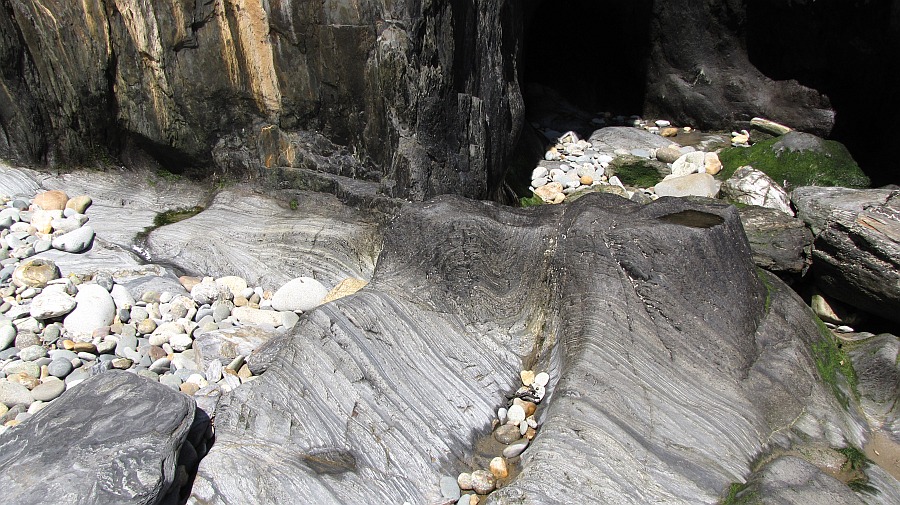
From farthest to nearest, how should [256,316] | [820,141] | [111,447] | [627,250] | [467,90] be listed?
[820,141]
[467,90]
[256,316]
[627,250]
[111,447]

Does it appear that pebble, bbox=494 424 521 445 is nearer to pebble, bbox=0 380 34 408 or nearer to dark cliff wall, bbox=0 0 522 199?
dark cliff wall, bbox=0 0 522 199

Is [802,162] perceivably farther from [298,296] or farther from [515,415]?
[298,296]

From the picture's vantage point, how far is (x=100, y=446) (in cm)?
304

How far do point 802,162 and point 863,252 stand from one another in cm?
277

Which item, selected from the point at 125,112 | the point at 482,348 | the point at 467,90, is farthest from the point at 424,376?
the point at 125,112

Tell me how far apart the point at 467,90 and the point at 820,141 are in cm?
419

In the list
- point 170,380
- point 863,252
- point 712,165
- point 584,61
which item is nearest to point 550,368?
point 170,380

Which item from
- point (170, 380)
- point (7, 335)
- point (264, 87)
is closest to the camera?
point (170, 380)

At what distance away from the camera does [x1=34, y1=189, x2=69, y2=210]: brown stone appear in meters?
5.51

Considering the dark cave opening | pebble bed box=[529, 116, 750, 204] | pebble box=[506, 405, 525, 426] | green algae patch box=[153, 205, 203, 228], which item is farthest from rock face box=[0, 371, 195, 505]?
the dark cave opening

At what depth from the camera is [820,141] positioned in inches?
306

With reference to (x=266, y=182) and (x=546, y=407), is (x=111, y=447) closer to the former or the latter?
(x=546, y=407)

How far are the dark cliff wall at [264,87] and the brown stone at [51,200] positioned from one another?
1.52 feet

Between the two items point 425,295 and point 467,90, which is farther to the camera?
point 467,90
